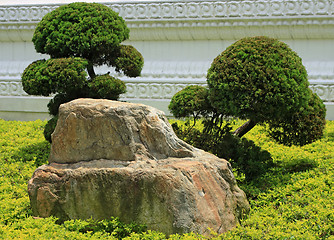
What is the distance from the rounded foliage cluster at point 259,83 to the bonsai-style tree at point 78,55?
187 cm

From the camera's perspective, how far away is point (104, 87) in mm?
7855

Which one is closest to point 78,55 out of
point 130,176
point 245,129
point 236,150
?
point 245,129

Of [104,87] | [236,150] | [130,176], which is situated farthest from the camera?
[104,87]

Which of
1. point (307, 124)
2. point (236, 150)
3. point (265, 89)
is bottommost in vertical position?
point (236, 150)

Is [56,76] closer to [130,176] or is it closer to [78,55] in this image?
[78,55]

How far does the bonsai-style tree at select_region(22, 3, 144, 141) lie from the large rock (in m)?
2.08

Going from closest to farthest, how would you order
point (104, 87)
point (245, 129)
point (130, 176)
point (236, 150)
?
1. point (130, 176)
2. point (236, 150)
3. point (245, 129)
4. point (104, 87)

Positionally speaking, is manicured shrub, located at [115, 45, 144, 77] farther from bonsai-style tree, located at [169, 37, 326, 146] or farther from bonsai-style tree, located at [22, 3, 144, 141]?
bonsai-style tree, located at [169, 37, 326, 146]

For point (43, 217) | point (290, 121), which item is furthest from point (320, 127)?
point (43, 217)

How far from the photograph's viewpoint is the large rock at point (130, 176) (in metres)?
5.16

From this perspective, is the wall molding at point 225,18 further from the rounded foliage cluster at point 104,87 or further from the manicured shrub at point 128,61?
the rounded foliage cluster at point 104,87

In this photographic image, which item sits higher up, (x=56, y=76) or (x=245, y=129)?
(x=56, y=76)

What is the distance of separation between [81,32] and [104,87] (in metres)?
0.97

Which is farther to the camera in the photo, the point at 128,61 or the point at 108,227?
the point at 128,61
